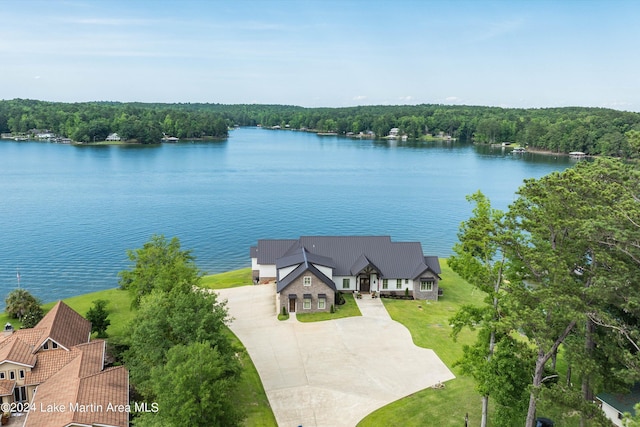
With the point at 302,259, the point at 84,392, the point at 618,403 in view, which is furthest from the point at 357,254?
the point at 84,392

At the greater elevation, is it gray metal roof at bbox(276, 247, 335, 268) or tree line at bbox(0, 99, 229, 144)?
tree line at bbox(0, 99, 229, 144)

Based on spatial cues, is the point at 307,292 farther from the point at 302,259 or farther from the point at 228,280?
the point at 228,280

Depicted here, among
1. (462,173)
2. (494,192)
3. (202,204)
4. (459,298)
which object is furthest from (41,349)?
(462,173)

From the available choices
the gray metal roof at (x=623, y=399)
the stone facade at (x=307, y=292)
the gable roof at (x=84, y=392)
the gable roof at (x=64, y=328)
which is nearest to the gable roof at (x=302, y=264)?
the stone facade at (x=307, y=292)

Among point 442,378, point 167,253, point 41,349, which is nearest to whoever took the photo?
point 41,349

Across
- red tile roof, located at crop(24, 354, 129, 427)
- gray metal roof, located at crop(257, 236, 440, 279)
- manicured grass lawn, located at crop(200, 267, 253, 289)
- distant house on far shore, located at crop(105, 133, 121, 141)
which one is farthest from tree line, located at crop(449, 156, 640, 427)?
distant house on far shore, located at crop(105, 133, 121, 141)

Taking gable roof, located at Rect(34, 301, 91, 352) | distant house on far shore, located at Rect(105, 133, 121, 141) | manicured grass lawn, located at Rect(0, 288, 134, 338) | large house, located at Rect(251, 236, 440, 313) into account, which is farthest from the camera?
distant house on far shore, located at Rect(105, 133, 121, 141)

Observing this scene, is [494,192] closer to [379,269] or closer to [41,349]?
[379,269]

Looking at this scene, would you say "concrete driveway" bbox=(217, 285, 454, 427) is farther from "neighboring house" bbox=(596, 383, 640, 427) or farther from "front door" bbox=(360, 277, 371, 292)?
"neighboring house" bbox=(596, 383, 640, 427)
